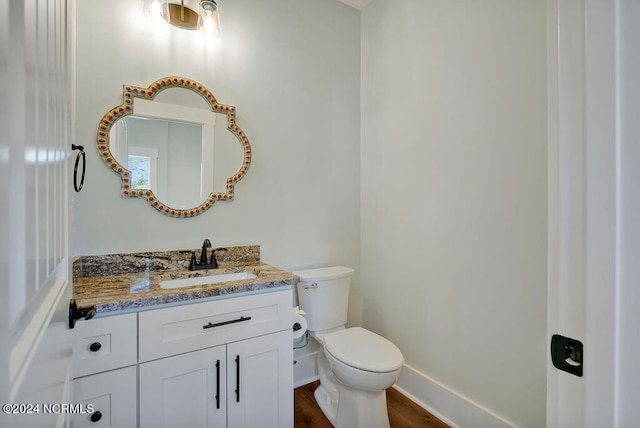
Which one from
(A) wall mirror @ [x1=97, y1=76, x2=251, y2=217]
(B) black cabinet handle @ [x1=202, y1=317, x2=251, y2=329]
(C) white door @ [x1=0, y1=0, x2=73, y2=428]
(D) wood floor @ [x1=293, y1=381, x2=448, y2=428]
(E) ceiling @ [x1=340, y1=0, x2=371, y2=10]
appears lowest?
(D) wood floor @ [x1=293, y1=381, x2=448, y2=428]

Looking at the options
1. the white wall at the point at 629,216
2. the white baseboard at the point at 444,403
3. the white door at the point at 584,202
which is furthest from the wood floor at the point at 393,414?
the white wall at the point at 629,216

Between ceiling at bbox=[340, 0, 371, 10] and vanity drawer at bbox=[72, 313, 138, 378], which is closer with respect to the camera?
vanity drawer at bbox=[72, 313, 138, 378]

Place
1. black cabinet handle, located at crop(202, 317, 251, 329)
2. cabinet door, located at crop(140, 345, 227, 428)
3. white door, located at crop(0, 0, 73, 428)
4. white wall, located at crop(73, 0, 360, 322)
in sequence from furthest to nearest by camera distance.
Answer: white wall, located at crop(73, 0, 360, 322) → black cabinet handle, located at crop(202, 317, 251, 329) → cabinet door, located at crop(140, 345, 227, 428) → white door, located at crop(0, 0, 73, 428)

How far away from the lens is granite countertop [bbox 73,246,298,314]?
1082 mm

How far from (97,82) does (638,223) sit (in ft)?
6.68

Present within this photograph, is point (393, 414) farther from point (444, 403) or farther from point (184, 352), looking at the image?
point (184, 352)

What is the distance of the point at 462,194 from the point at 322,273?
1005 millimetres

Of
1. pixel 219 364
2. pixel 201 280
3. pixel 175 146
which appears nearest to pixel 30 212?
pixel 219 364

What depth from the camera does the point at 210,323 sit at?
1229 millimetres

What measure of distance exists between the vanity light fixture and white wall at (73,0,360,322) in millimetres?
54

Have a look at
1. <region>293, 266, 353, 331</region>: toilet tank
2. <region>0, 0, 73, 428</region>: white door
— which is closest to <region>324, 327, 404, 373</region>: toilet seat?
<region>293, 266, 353, 331</region>: toilet tank

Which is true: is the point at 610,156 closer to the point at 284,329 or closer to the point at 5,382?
the point at 5,382

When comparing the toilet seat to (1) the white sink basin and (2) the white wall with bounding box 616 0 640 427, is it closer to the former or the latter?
(1) the white sink basin

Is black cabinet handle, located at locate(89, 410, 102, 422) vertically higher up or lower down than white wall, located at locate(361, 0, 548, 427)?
lower down
